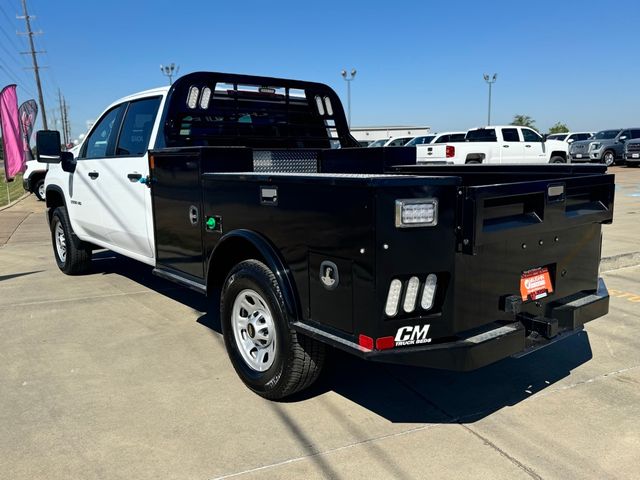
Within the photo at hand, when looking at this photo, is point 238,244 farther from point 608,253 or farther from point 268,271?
point 608,253

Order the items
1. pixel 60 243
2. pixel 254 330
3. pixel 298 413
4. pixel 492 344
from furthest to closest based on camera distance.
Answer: pixel 60 243 < pixel 254 330 < pixel 298 413 < pixel 492 344

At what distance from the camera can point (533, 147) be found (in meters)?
21.2

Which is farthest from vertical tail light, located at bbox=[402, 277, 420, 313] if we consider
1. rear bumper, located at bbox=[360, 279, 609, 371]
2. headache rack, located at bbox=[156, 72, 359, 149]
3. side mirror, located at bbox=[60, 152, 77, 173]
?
side mirror, located at bbox=[60, 152, 77, 173]

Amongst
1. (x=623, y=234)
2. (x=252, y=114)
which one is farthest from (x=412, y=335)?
(x=623, y=234)

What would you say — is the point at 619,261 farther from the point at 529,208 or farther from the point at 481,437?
the point at 481,437

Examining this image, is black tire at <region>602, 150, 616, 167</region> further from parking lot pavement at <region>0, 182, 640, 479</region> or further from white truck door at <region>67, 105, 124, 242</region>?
white truck door at <region>67, 105, 124, 242</region>

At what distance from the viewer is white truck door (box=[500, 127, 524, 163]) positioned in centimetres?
2072

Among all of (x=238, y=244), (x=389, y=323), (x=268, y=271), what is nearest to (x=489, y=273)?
(x=389, y=323)

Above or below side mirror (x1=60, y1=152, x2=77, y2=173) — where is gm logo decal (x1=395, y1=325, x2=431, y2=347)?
below

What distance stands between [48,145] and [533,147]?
62.0 ft

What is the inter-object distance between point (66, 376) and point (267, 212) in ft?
6.55

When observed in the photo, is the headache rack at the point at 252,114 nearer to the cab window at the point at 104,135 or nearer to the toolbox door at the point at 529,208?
the cab window at the point at 104,135

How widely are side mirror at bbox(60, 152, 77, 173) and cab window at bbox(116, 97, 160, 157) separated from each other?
1.19m

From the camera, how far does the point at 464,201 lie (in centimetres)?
278
